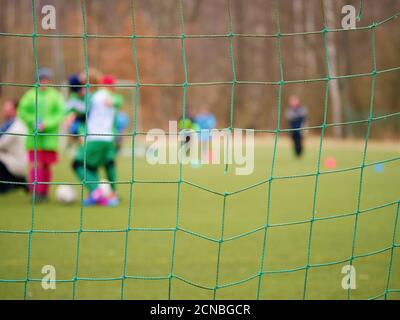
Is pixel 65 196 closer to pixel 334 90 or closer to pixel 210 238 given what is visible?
pixel 210 238

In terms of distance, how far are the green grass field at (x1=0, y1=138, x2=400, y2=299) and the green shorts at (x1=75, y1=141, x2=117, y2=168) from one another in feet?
1.75

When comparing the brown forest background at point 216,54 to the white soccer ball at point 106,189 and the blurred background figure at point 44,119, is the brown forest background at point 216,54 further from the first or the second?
the blurred background figure at point 44,119

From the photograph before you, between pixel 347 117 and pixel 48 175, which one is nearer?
pixel 48 175

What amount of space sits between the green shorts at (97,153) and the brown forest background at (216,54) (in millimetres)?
20343

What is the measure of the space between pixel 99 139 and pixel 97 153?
159 mm

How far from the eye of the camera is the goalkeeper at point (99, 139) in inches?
307

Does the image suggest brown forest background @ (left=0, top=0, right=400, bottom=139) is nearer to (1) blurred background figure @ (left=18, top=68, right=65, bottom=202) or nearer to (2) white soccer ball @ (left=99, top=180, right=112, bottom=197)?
(2) white soccer ball @ (left=99, top=180, right=112, bottom=197)


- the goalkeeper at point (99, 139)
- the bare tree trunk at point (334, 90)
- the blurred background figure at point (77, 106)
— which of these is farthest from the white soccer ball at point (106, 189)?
the bare tree trunk at point (334, 90)

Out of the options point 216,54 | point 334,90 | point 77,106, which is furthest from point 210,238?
point 216,54

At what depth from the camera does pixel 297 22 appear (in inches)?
1224

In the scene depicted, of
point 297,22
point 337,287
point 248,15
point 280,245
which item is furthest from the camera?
point 248,15

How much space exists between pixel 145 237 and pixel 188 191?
12.8 feet
